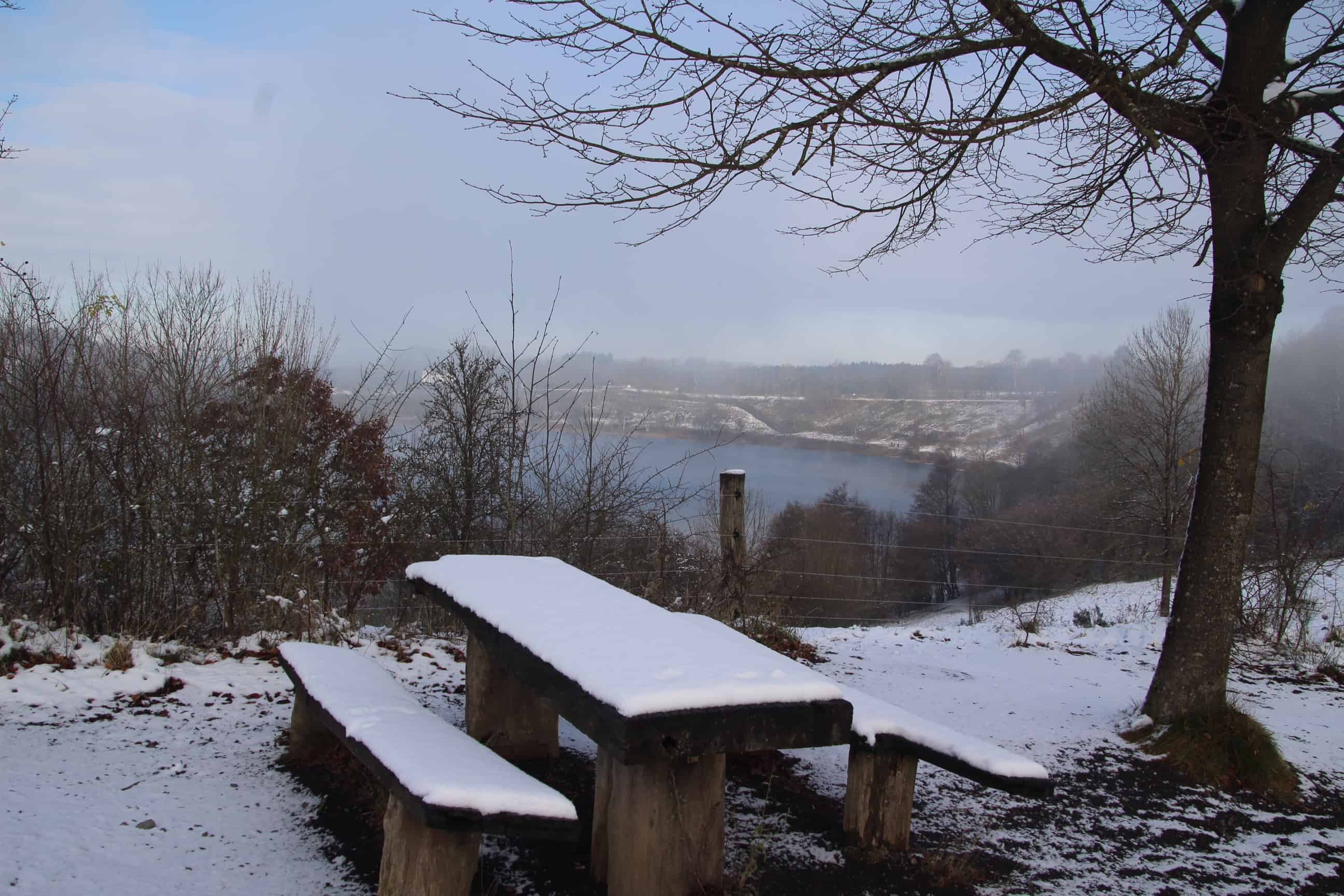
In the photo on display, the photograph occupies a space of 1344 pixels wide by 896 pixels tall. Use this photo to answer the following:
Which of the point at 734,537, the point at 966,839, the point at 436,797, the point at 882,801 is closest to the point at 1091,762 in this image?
the point at 966,839

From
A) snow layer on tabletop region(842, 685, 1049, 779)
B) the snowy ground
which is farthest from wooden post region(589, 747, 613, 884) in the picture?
snow layer on tabletop region(842, 685, 1049, 779)

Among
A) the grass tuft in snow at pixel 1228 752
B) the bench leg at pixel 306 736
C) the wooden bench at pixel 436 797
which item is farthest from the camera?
the grass tuft in snow at pixel 1228 752

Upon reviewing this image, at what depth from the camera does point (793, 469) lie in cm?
1938

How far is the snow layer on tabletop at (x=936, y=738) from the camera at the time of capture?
250cm

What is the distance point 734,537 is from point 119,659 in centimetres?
366

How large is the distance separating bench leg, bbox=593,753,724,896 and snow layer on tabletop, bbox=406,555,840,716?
0.91ft

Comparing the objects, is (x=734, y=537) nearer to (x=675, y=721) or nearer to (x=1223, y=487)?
(x=1223, y=487)

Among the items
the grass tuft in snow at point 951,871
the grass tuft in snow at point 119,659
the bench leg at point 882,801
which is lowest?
the grass tuft in snow at point 119,659

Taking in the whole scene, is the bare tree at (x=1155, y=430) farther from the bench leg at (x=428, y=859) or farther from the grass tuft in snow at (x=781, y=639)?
the bench leg at (x=428, y=859)

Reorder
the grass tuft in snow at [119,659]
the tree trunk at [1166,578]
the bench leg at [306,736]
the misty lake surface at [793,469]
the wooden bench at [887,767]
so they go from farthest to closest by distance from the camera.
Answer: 1. the tree trunk at [1166,578]
2. the misty lake surface at [793,469]
3. the grass tuft in snow at [119,659]
4. the bench leg at [306,736]
5. the wooden bench at [887,767]

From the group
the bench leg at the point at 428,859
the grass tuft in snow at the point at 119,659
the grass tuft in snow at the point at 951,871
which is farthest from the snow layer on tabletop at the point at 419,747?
the grass tuft in snow at the point at 119,659

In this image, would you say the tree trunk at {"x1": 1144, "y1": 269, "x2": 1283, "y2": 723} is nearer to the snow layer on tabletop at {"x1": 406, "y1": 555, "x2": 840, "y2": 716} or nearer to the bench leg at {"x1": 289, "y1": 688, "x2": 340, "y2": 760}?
the snow layer on tabletop at {"x1": 406, "y1": 555, "x2": 840, "y2": 716}

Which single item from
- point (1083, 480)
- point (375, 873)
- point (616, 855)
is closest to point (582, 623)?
point (616, 855)

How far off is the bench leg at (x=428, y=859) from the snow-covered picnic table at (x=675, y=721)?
396mm
